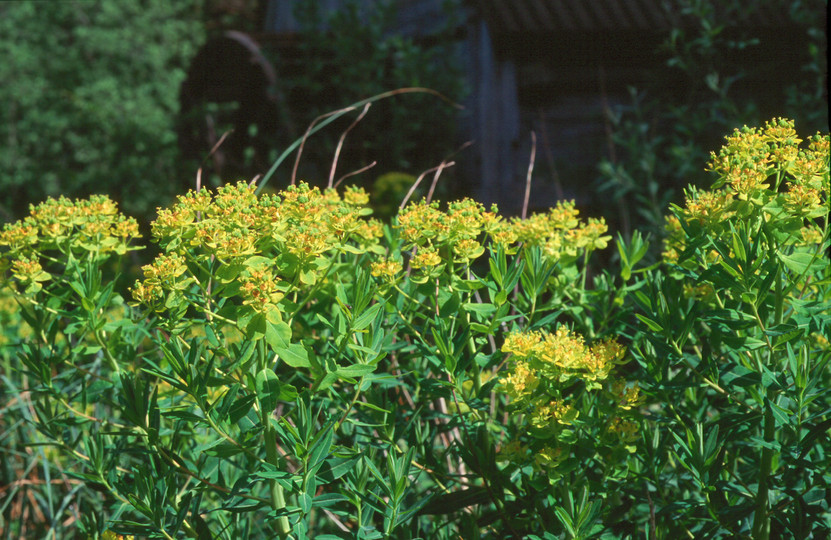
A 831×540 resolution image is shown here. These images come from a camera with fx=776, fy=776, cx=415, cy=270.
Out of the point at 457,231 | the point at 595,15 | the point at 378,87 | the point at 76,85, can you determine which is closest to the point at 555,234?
the point at 457,231

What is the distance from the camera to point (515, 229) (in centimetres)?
158

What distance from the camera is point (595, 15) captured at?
5547 millimetres

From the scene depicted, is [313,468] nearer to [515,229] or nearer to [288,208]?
[288,208]

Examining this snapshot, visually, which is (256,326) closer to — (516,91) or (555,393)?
(555,393)

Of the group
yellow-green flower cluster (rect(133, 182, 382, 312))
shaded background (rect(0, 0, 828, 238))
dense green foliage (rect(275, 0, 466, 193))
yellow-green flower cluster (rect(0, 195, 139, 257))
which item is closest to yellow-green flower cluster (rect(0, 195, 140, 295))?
yellow-green flower cluster (rect(0, 195, 139, 257))

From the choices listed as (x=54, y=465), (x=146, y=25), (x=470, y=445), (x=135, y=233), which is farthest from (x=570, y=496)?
(x=146, y=25)

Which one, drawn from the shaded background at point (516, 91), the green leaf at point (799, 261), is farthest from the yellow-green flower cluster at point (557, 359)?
the shaded background at point (516, 91)

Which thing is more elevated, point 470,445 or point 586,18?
point 586,18

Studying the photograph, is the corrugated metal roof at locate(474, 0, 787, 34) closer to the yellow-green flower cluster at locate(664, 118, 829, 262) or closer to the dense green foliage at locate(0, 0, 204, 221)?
the yellow-green flower cluster at locate(664, 118, 829, 262)

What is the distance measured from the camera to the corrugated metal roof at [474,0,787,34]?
529cm

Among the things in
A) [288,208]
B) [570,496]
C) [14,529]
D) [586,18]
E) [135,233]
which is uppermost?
[586,18]

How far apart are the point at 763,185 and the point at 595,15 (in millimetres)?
4673

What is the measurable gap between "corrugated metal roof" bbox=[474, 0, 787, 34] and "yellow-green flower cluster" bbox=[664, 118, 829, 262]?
4.34 m

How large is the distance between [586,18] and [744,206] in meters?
4.67
